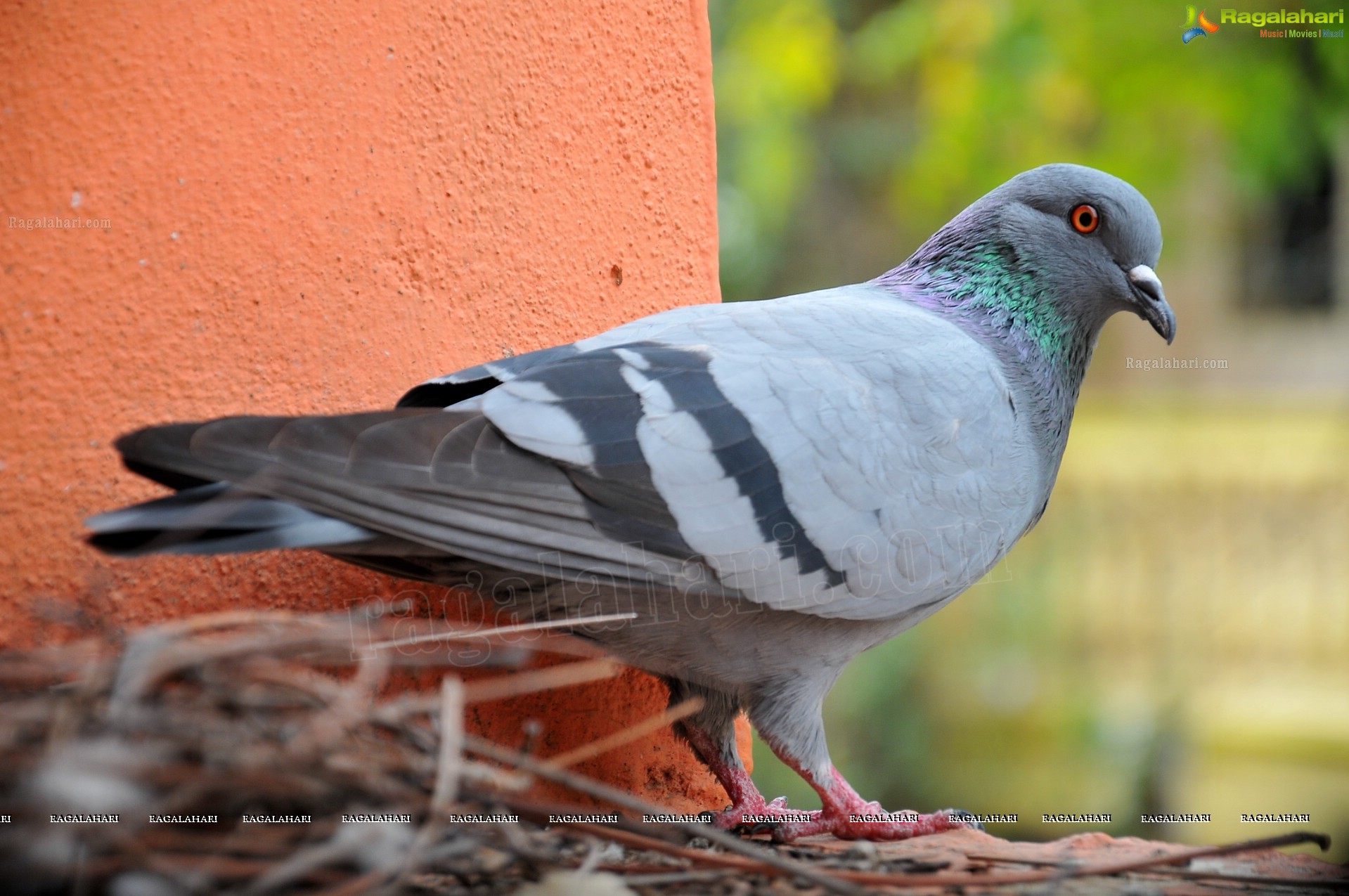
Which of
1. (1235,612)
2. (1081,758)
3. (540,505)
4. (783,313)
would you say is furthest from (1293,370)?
(540,505)

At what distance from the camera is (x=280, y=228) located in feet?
7.46

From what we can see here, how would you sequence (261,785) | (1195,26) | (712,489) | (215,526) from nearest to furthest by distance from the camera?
(261,785) < (215,526) < (712,489) < (1195,26)

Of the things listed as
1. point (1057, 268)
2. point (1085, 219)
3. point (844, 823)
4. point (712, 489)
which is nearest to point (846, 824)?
point (844, 823)

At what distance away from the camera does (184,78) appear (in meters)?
2.14

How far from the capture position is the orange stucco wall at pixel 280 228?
6.54 ft

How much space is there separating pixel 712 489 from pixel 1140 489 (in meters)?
6.88

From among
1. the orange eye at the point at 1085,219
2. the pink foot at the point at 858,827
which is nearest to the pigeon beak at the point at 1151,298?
the orange eye at the point at 1085,219

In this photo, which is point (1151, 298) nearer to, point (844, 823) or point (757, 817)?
point (844, 823)

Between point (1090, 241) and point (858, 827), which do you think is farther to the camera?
point (1090, 241)

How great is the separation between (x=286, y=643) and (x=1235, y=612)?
24.9 ft

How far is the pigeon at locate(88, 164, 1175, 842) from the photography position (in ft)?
6.17

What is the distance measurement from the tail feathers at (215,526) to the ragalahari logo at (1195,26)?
5.95 metres

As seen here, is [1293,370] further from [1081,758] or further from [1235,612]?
[1081,758]

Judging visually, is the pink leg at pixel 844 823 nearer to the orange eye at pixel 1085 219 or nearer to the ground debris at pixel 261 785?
the ground debris at pixel 261 785
